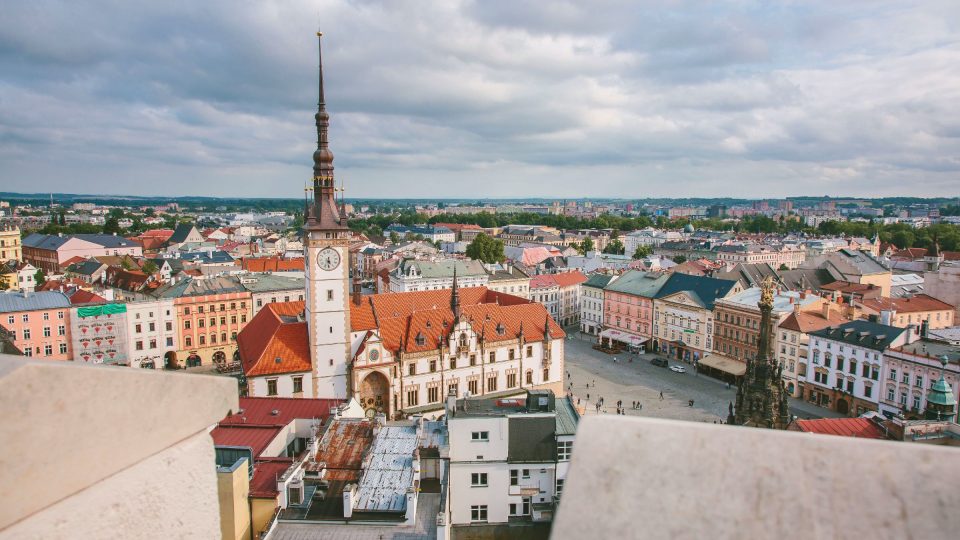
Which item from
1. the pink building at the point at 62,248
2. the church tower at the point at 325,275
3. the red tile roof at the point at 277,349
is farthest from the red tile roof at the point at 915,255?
the pink building at the point at 62,248

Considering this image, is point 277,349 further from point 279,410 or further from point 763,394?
point 763,394

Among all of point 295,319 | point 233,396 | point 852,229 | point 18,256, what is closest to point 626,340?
point 295,319

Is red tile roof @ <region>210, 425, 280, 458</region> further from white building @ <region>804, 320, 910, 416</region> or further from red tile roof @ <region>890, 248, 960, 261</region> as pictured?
red tile roof @ <region>890, 248, 960, 261</region>

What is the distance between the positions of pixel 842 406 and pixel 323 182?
141 feet

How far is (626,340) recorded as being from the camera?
6862 cm

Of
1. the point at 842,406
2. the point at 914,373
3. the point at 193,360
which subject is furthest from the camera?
the point at 193,360

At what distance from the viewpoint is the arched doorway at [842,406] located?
47.7 m

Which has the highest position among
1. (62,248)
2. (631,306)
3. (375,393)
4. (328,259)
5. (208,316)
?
(328,259)

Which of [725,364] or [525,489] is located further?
[725,364]

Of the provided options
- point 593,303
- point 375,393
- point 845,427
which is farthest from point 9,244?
point 845,427

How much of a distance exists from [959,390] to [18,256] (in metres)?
125

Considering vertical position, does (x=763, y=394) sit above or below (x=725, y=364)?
above

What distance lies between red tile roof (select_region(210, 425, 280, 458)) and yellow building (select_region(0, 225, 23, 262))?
102 metres

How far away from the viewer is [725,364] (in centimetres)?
5738
